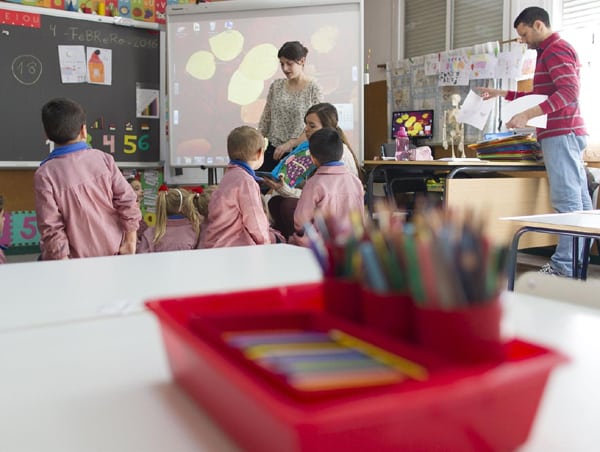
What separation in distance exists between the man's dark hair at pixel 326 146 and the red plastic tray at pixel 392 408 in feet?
7.82

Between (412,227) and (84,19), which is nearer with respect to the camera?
(412,227)

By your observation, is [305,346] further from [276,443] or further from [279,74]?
[279,74]

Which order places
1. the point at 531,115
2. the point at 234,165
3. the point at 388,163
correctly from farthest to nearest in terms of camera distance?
the point at 388,163
the point at 531,115
the point at 234,165

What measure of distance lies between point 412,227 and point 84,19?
13.8ft

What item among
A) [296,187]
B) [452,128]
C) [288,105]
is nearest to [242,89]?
[288,105]

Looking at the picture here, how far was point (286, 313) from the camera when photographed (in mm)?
488

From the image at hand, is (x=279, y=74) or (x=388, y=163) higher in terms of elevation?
(x=279, y=74)

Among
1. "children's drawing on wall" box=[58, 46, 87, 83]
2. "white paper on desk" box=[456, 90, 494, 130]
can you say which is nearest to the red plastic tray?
"white paper on desk" box=[456, 90, 494, 130]

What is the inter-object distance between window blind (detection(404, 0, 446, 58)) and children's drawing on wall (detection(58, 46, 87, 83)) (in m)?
3.66

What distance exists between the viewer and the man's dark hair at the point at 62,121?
7.84ft

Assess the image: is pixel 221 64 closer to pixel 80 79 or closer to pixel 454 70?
pixel 80 79

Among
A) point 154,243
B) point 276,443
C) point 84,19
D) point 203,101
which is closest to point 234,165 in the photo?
point 154,243

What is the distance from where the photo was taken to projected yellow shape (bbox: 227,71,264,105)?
170 inches

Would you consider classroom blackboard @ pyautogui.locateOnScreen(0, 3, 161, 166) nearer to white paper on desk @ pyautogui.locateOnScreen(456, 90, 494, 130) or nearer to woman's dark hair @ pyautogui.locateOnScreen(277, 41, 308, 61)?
woman's dark hair @ pyautogui.locateOnScreen(277, 41, 308, 61)
